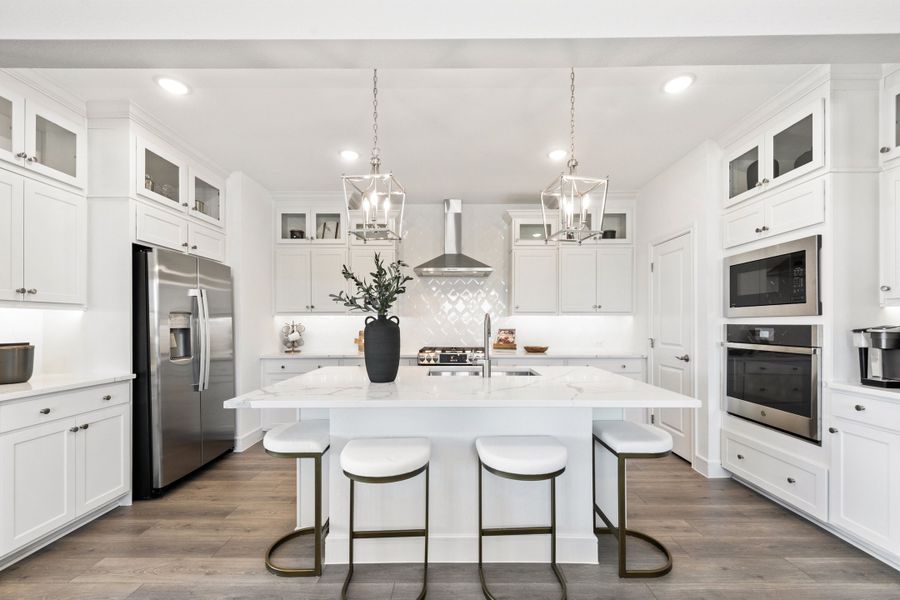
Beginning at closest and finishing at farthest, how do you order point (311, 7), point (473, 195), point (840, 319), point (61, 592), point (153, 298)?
point (311, 7)
point (61, 592)
point (840, 319)
point (153, 298)
point (473, 195)

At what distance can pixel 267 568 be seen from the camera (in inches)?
85.7

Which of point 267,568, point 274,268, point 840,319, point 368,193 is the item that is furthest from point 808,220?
point 274,268

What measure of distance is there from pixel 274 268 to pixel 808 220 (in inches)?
186

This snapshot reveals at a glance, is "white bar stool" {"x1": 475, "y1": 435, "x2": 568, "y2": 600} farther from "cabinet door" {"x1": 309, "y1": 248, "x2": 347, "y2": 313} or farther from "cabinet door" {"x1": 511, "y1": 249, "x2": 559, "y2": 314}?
"cabinet door" {"x1": 309, "y1": 248, "x2": 347, "y2": 313}

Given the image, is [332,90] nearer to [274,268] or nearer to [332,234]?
[332,234]

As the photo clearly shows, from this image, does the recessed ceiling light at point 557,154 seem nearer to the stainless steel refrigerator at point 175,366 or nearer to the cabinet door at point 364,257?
the cabinet door at point 364,257

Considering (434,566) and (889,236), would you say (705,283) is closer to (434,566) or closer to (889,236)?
(889,236)

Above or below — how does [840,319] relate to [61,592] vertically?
above

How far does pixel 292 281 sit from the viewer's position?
4945 mm

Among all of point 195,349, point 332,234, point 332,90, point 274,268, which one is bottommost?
point 195,349

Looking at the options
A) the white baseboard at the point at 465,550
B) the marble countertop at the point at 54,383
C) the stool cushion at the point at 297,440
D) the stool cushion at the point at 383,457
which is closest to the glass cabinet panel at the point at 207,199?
the marble countertop at the point at 54,383

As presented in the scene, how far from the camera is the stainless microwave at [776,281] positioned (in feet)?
8.33

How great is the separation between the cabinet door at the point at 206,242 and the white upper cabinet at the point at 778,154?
4249 mm

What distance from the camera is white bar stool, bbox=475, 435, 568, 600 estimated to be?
188 centimetres
